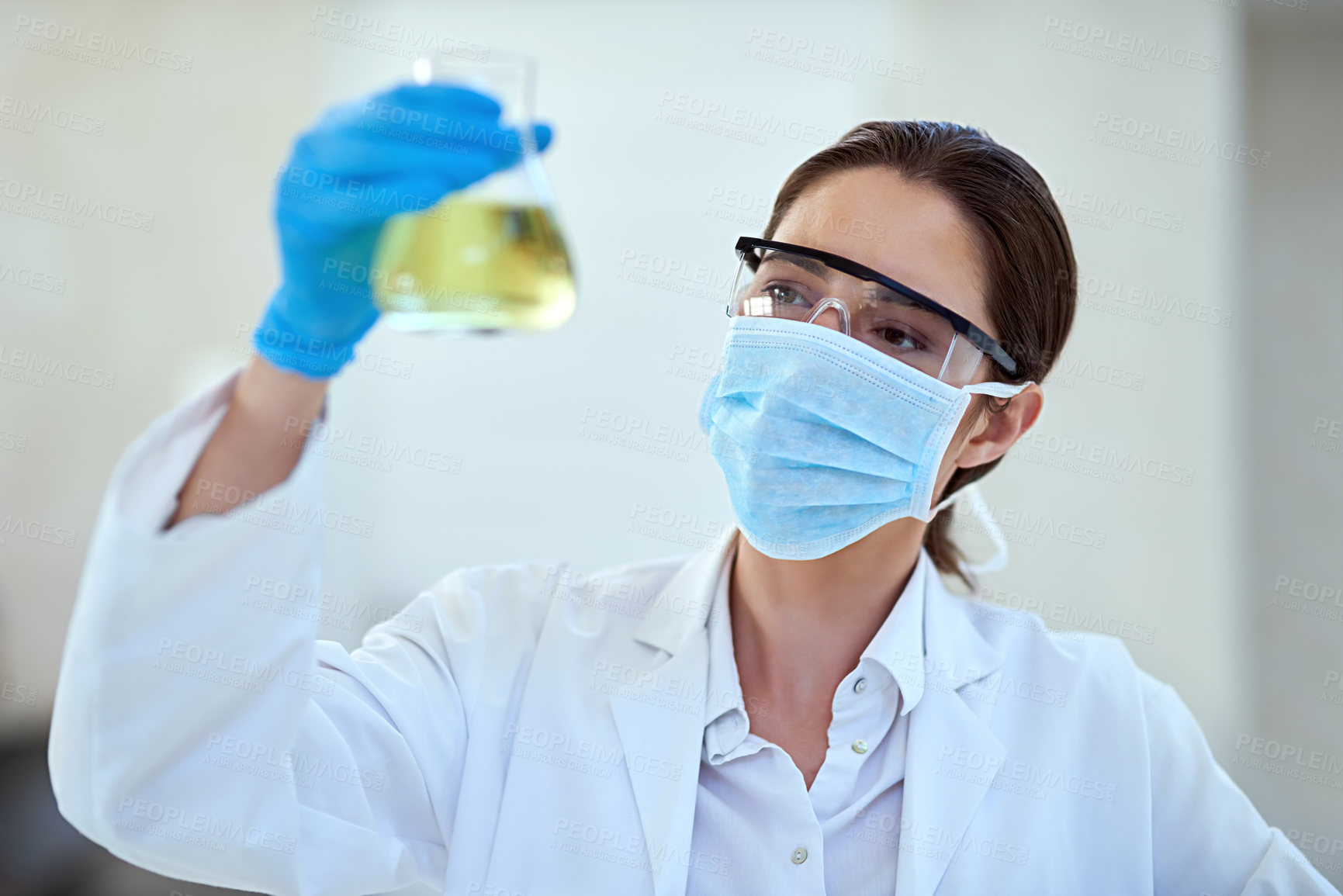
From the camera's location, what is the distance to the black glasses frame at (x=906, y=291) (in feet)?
4.54

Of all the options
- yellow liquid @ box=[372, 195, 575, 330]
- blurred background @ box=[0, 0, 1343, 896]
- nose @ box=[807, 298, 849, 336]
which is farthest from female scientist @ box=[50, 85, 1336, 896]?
blurred background @ box=[0, 0, 1343, 896]

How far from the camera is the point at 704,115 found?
121 inches

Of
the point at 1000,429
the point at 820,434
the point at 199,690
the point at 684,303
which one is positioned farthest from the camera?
the point at 684,303

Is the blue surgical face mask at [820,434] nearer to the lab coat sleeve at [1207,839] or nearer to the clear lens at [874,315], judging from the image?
the clear lens at [874,315]

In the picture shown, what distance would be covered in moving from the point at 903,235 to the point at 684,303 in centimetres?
165

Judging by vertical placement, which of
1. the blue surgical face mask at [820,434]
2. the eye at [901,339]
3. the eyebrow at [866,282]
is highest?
the eyebrow at [866,282]

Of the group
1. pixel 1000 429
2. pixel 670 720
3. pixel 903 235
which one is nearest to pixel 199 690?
pixel 670 720

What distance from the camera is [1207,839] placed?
4.77 feet

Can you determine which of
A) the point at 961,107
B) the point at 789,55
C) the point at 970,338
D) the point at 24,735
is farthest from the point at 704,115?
the point at 24,735

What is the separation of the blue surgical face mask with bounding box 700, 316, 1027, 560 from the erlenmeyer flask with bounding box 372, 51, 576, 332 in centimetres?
56

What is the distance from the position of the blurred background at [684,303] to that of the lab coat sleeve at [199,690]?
202 centimetres

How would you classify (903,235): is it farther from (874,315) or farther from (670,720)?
(670,720)

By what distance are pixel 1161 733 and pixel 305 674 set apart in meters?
1.27

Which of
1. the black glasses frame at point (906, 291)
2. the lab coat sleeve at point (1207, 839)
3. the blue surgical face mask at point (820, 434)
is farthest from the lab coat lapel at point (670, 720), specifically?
the lab coat sleeve at point (1207, 839)
